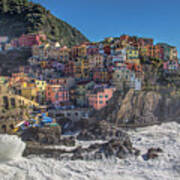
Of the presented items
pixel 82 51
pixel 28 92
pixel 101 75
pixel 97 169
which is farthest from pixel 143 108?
pixel 82 51

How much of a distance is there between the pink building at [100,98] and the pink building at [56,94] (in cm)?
833

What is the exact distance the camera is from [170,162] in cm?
3109

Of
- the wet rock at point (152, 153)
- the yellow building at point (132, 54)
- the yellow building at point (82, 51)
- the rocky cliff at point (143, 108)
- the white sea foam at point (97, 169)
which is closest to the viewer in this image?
the white sea foam at point (97, 169)

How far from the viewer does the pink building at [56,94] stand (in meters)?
57.2

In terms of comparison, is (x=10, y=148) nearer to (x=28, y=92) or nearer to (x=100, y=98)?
(x=28, y=92)

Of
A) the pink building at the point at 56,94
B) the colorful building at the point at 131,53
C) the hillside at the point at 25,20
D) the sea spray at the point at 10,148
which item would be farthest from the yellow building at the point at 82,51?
the sea spray at the point at 10,148

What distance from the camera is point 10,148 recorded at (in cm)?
3288

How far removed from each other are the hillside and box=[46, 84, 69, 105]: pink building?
50043 mm

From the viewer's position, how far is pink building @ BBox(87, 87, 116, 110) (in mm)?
51938

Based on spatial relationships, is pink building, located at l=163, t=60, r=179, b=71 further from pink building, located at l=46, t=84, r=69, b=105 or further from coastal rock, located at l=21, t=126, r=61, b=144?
coastal rock, located at l=21, t=126, r=61, b=144

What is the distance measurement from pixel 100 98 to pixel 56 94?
41.5 ft

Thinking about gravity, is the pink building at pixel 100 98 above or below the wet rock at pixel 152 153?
above

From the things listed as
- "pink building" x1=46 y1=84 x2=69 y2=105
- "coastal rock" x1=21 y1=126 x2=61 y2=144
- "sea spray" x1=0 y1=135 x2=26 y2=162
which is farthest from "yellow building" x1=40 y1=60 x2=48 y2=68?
"sea spray" x1=0 y1=135 x2=26 y2=162

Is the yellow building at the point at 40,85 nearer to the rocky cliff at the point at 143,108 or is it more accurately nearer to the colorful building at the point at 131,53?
the rocky cliff at the point at 143,108
